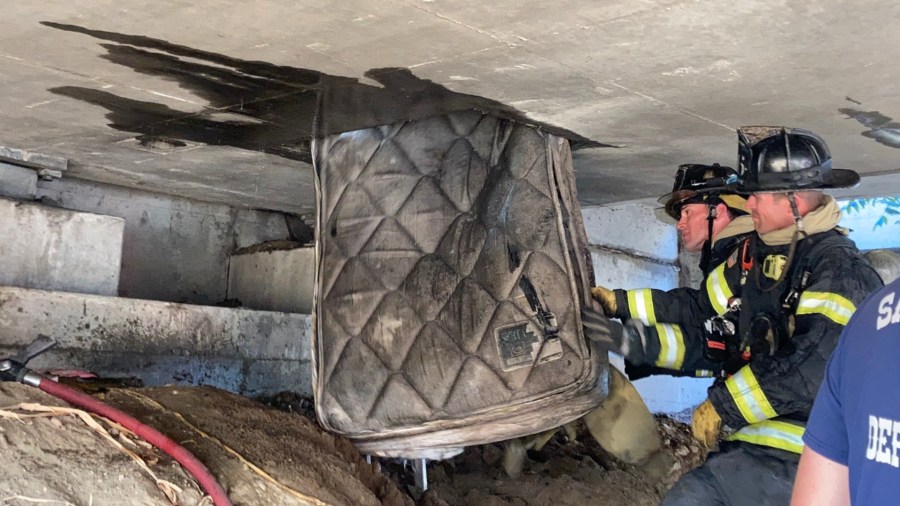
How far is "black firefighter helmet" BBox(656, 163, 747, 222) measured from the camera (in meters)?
3.28

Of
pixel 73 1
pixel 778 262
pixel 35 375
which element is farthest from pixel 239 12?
pixel 778 262

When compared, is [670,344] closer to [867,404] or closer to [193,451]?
[193,451]

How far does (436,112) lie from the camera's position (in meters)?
→ 3.14

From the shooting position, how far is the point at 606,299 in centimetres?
321

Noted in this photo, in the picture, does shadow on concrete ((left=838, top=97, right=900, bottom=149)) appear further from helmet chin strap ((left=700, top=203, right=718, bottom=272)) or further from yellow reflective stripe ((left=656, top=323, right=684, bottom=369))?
yellow reflective stripe ((left=656, top=323, right=684, bottom=369))

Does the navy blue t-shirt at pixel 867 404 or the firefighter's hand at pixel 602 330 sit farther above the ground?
the navy blue t-shirt at pixel 867 404

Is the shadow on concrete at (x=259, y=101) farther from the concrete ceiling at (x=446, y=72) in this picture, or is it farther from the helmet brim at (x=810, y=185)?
the helmet brim at (x=810, y=185)

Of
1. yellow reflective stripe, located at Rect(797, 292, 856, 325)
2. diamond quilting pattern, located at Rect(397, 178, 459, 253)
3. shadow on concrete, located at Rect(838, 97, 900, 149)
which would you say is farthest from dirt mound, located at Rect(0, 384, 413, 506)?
shadow on concrete, located at Rect(838, 97, 900, 149)

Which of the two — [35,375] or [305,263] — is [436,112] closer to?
[35,375]

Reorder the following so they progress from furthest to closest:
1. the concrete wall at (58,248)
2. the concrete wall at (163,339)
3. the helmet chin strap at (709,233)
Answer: the concrete wall at (58,248) → the concrete wall at (163,339) → the helmet chin strap at (709,233)

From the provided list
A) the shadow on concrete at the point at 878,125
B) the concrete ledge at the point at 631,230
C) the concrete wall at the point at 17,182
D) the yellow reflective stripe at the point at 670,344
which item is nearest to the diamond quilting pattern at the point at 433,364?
the yellow reflective stripe at the point at 670,344

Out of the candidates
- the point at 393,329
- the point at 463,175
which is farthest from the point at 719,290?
the point at 393,329

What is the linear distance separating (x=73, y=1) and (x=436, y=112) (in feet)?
4.54

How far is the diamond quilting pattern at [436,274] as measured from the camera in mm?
3072
